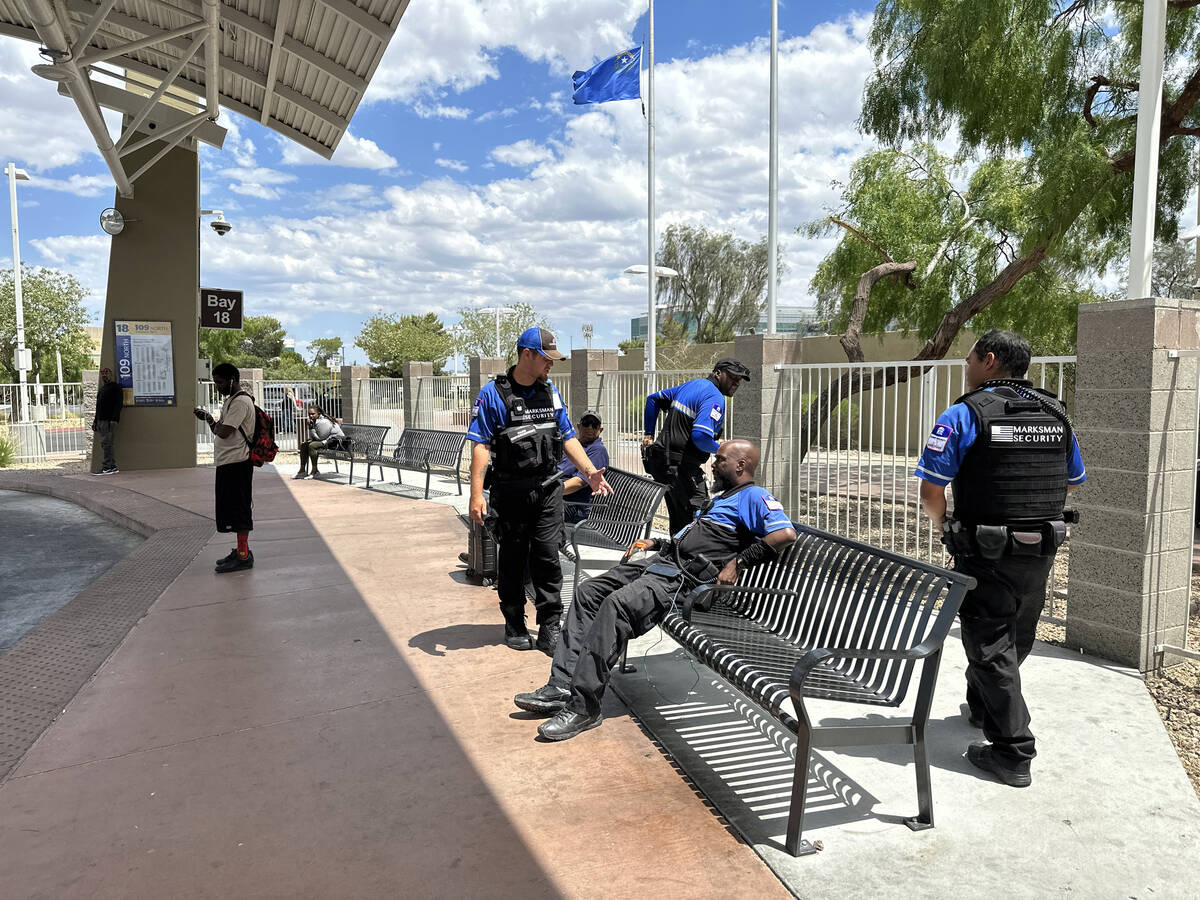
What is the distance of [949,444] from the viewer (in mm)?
3277

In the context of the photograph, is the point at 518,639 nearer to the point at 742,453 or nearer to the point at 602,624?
the point at 602,624

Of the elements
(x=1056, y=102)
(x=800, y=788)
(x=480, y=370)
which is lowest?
(x=800, y=788)

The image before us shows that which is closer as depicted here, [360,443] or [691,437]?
[691,437]

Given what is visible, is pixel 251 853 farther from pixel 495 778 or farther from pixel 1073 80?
pixel 1073 80

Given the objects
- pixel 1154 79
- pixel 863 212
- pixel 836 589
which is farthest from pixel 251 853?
pixel 863 212

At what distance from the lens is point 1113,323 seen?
445 centimetres

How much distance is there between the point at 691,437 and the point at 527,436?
1491mm

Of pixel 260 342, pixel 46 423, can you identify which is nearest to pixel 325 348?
pixel 260 342

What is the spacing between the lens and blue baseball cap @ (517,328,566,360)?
459 centimetres

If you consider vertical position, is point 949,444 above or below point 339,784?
above

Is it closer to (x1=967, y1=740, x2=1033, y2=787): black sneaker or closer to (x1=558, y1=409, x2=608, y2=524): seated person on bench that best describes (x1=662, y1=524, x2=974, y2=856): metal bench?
(x1=967, y1=740, x2=1033, y2=787): black sneaker

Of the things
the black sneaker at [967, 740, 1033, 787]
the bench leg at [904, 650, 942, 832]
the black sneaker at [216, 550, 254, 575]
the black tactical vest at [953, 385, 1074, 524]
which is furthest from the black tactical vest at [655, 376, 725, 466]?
the black sneaker at [216, 550, 254, 575]

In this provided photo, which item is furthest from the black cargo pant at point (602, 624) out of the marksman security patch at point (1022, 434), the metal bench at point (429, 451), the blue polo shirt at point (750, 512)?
the metal bench at point (429, 451)

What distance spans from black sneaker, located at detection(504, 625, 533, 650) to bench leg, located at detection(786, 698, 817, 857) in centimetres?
235
